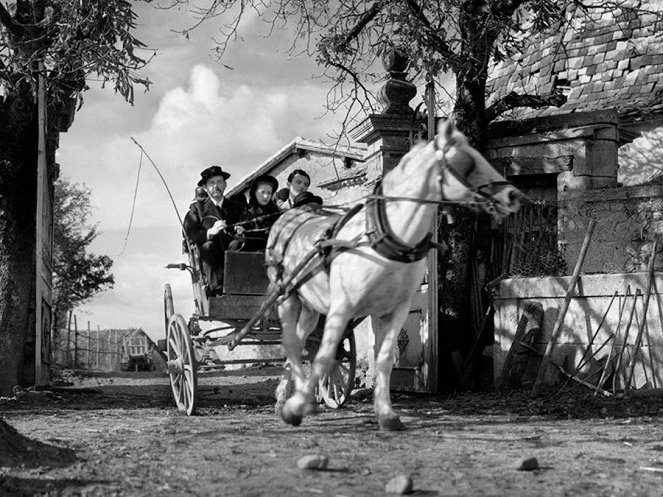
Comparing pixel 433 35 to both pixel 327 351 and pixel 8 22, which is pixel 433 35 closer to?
pixel 8 22

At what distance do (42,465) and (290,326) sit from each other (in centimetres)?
329

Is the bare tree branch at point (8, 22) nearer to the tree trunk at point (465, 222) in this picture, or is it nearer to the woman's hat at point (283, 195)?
the woman's hat at point (283, 195)

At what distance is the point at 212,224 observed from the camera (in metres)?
10.2

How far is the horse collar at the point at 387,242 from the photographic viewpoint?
745 cm

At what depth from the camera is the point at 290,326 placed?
9.13 metres

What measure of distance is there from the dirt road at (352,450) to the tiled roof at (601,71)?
9747 mm

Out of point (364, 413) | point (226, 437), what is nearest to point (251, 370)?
point (364, 413)

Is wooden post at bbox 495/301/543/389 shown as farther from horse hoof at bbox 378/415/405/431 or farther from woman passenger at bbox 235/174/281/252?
horse hoof at bbox 378/415/405/431

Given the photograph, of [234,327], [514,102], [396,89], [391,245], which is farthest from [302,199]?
[514,102]

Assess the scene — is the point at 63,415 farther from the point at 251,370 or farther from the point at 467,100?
the point at 251,370

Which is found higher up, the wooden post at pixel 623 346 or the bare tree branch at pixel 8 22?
the bare tree branch at pixel 8 22

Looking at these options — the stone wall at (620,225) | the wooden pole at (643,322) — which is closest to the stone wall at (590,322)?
the wooden pole at (643,322)

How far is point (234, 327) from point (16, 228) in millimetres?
4898

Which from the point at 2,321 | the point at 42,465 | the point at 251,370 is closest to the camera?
the point at 42,465
